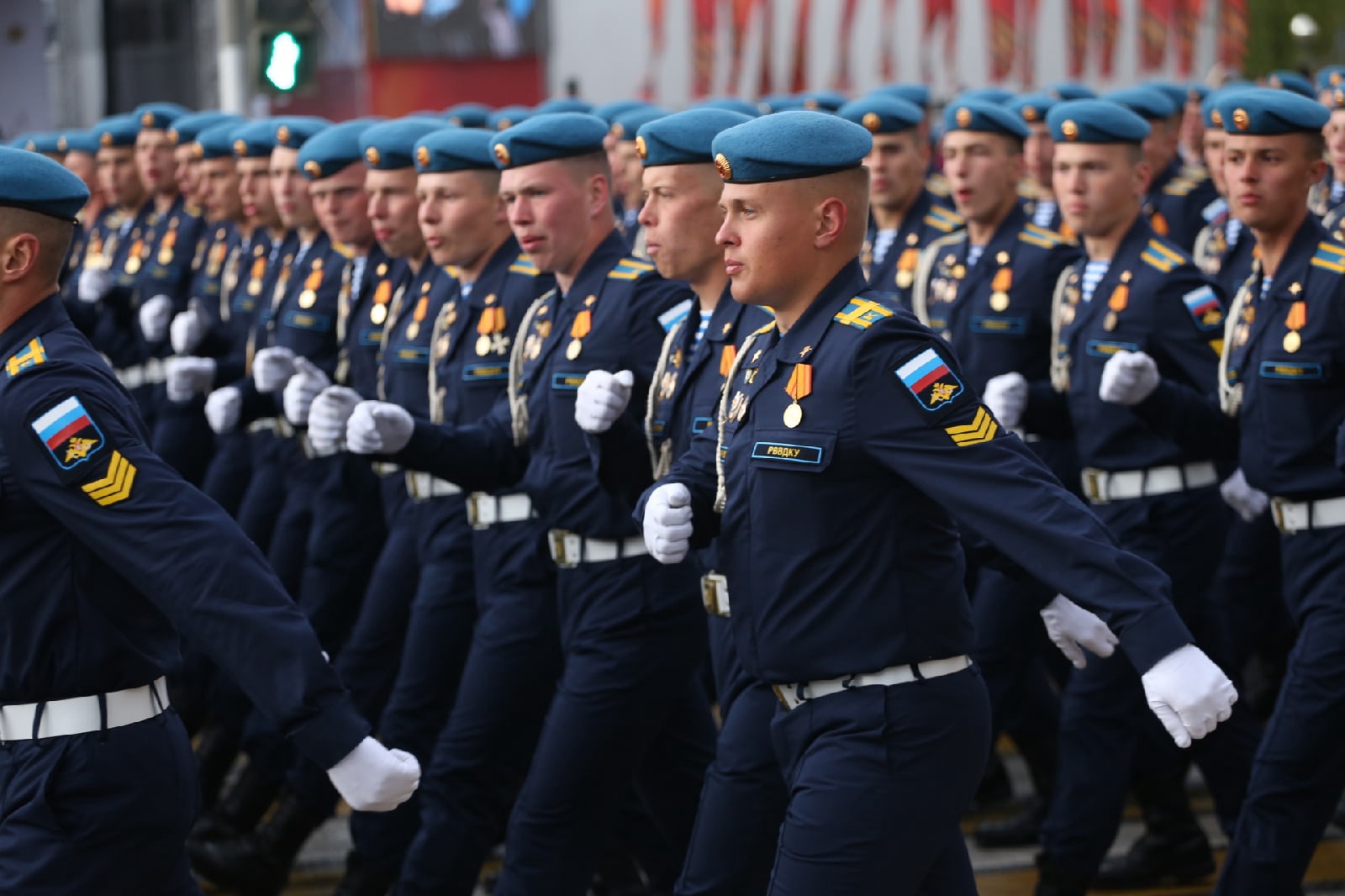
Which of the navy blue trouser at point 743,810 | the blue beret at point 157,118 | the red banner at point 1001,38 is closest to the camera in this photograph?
the navy blue trouser at point 743,810

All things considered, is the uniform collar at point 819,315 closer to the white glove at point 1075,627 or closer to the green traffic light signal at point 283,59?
the white glove at point 1075,627

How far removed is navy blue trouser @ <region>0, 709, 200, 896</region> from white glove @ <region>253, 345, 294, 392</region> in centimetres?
336

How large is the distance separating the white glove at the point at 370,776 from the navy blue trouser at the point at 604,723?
5.55 ft

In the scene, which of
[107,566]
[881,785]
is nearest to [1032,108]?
[881,785]

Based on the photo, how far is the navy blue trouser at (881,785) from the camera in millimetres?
3773

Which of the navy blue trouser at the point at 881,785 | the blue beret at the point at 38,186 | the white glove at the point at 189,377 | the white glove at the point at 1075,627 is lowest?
the white glove at the point at 189,377

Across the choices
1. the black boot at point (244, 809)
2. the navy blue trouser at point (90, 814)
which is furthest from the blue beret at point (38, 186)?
the black boot at point (244, 809)

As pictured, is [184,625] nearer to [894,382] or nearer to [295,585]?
[894,382]

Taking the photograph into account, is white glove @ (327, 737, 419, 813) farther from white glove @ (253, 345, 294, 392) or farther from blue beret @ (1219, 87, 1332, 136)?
white glove @ (253, 345, 294, 392)

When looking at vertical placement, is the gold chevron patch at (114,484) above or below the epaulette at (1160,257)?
above

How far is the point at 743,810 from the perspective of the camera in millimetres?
4449

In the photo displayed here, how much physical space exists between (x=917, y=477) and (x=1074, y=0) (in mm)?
30642

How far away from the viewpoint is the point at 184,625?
11.7 ft

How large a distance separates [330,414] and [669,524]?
5.86 ft
